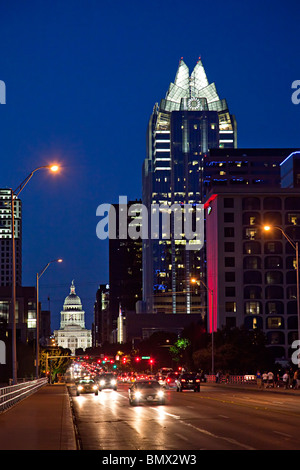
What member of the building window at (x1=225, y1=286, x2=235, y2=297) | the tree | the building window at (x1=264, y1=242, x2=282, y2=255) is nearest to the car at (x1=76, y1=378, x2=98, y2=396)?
the tree

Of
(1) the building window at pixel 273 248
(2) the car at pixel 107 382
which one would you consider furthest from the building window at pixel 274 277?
(2) the car at pixel 107 382

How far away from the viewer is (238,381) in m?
89.0

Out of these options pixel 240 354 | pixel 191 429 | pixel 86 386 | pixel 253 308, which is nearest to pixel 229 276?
pixel 253 308

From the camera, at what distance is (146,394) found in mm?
42188

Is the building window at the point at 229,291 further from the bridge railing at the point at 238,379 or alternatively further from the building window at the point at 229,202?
the bridge railing at the point at 238,379

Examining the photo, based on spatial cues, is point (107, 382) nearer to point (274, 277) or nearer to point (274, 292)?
point (274, 292)

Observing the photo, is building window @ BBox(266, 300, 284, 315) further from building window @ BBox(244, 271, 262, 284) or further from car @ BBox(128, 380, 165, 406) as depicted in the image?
car @ BBox(128, 380, 165, 406)

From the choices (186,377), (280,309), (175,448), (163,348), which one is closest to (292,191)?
(280,309)

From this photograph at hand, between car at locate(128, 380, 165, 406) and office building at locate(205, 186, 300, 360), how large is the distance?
330 ft

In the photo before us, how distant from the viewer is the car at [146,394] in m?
42.0

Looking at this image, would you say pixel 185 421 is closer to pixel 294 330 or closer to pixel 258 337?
pixel 258 337

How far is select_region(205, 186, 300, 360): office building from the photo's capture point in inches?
5672

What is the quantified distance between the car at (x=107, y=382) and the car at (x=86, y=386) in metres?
13.6

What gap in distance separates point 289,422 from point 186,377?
3795 centimetres
